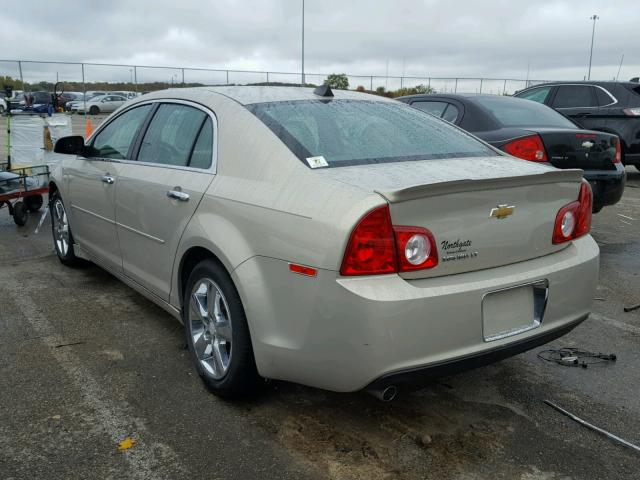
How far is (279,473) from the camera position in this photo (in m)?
2.48

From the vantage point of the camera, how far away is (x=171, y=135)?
365cm

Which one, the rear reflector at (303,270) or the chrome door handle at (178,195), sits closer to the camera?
the rear reflector at (303,270)

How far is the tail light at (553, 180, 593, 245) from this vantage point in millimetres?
2885

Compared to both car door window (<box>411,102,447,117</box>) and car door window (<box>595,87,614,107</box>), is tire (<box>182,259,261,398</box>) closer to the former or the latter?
car door window (<box>411,102,447,117</box>)

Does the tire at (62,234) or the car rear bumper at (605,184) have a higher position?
the car rear bumper at (605,184)

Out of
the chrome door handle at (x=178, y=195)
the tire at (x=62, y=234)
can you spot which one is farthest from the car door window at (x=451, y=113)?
the chrome door handle at (x=178, y=195)

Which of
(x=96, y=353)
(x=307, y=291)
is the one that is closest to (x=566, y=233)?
(x=307, y=291)

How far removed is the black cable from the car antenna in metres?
2.00

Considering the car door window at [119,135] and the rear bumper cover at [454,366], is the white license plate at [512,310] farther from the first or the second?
the car door window at [119,135]

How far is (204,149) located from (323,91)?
0.82 m

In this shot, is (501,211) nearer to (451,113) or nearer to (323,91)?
(323,91)

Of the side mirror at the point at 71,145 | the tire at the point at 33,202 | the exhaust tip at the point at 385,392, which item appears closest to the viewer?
the exhaust tip at the point at 385,392

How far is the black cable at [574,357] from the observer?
352cm

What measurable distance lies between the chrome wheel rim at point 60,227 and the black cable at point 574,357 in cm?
389
